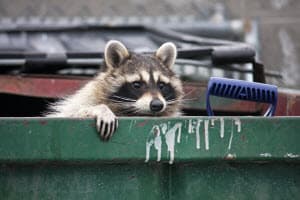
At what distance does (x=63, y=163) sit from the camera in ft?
8.33

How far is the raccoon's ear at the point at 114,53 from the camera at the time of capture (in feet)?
13.1

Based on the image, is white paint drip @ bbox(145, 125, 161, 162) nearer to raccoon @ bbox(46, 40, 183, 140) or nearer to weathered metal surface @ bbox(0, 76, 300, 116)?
raccoon @ bbox(46, 40, 183, 140)

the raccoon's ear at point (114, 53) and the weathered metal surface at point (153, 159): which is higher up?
the raccoon's ear at point (114, 53)

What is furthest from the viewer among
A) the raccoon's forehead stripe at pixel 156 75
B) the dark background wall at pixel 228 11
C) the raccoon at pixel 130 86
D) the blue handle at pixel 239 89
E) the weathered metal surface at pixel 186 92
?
the dark background wall at pixel 228 11

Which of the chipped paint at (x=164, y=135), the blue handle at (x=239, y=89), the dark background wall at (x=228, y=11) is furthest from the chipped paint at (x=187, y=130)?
the dark background wall at (x=228, y=11)

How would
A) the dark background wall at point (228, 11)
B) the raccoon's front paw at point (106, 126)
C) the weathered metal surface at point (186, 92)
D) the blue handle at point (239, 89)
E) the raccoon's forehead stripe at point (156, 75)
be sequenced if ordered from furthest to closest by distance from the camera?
the dark background wall at point (228, 11)
the raccoon's forehead stripe at point (156, 75)
the weathered metal surface at point (186, 92)
the blue handle at point (239, 89)
the raccoon's front paw at point (106, 126)

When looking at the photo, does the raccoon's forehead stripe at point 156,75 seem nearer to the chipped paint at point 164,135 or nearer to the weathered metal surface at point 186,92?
the weathered metal surface at point 186,92

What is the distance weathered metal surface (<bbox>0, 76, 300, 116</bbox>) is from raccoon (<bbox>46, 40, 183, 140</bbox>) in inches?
3.0

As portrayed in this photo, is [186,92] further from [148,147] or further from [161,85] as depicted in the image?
[148,147]

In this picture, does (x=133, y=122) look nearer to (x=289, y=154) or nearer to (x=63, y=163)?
(x=63, y=163)

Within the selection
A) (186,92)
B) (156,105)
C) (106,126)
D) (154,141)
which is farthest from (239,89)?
(186,92)

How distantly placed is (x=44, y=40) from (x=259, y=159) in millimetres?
2702

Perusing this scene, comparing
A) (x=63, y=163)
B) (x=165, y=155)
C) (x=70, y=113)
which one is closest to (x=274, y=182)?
(x=165, y=155)

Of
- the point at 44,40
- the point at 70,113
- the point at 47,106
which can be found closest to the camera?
the point at 70,113
